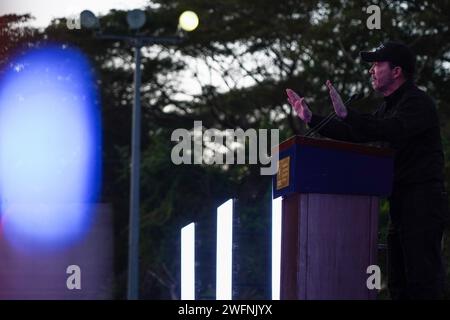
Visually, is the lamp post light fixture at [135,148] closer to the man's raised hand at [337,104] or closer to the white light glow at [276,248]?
the white light glow at [276,248]

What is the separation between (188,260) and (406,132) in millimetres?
2704

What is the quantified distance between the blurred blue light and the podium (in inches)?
802

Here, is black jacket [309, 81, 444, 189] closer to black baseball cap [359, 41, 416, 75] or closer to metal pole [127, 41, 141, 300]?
black baseball cap [359, 41, 416, 75]

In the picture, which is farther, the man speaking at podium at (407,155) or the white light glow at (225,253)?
the white light glow at (225,253)

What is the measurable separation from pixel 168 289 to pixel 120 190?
527 centimetres

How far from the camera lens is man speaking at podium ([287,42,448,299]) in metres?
6.02

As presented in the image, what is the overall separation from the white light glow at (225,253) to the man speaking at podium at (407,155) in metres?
1.27

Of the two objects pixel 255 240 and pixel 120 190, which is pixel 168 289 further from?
pixel 255 240

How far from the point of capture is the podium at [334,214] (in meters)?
5.91

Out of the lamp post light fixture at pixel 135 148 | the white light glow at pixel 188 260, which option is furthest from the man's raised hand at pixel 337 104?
the lamp post light fixture at pixel 135 148

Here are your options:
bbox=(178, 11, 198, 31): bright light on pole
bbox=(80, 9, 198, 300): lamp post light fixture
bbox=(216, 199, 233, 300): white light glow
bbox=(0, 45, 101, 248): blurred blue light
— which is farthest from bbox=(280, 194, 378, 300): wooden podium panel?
bbox=(0, 45, 101, 248): blurred blue light

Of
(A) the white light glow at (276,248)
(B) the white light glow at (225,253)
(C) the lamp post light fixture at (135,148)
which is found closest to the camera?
(A) the white light glow at (276,248)

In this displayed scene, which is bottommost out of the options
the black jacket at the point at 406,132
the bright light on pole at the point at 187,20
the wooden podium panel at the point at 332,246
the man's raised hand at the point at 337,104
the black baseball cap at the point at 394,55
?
the wooden podium panel at the point at 332,246

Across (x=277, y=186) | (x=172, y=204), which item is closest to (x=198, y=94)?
(x=172, y=204)
